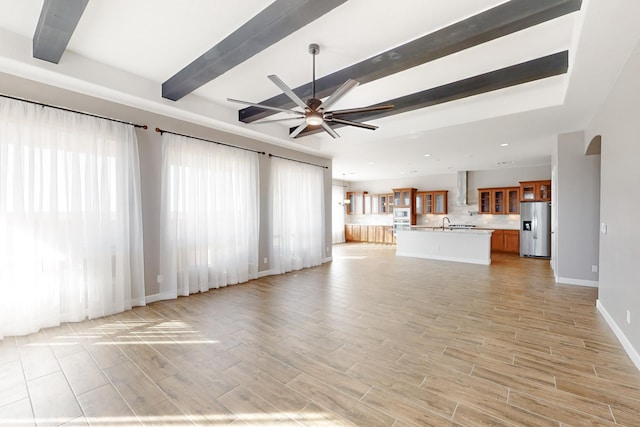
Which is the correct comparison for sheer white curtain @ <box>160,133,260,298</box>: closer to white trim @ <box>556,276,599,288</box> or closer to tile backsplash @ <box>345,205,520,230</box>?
white trim @ <box>556,276,599,288</box>

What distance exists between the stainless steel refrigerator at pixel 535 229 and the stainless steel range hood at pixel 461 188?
6.08 feet

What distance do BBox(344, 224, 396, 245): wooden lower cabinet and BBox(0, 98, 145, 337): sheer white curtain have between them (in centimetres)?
950

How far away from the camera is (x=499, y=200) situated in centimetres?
936

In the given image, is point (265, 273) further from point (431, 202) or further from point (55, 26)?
point (431, 202)

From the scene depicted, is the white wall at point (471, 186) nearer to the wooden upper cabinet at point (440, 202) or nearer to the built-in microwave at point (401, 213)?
the wooden upper cabinet at point (440, 202)

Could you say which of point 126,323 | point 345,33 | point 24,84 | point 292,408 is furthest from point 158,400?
point 24,84

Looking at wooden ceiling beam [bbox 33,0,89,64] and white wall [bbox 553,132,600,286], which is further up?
wooden ceiling beam [bbox 33,0,89,64]

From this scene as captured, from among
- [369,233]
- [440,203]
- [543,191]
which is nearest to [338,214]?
[369,233]

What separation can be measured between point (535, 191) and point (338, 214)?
702 cm

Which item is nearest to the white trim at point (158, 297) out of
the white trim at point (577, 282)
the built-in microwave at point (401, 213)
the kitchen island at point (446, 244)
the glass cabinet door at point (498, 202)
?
the kitchen island at point (446, 244)

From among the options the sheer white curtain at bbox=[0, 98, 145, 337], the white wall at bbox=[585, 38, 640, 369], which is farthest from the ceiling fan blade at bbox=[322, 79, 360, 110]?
the sheer white curtain at bbox=[0, 98, 145, 337]

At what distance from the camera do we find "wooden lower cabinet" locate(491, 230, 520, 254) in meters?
8.91

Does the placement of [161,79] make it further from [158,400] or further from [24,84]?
[158,400]

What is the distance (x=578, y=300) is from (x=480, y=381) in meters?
3.26
